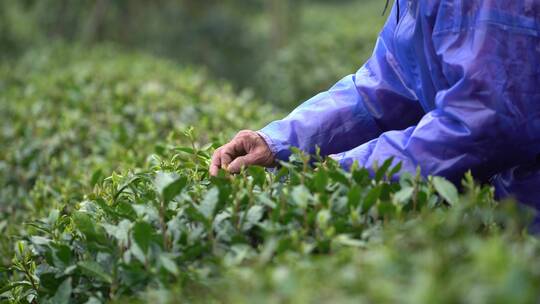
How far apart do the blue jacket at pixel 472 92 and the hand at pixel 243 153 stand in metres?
0.35

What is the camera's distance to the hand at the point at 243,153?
2523 mm

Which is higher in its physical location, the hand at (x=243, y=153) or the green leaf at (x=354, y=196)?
the green leaf at (x=354, y=196)

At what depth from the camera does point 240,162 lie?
99.6 inches

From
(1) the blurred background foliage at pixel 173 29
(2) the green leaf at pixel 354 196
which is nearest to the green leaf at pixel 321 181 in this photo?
(2) the green leaf at pixel 354 196

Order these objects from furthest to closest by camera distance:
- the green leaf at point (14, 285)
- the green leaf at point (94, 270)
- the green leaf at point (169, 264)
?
the green leaf at point (14, 285), the green leaf at point (94, 270), the green leaf at point (169, 264)

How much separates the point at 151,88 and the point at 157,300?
4.43m

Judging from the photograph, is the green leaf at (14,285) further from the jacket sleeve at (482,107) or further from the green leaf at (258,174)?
the jacket sleeve at (482,107)

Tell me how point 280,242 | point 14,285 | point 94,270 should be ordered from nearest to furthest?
point 280,242 → point 94,270 → point 14,285

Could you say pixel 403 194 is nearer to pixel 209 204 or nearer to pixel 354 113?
pixel 209 204

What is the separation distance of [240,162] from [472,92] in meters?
0.86

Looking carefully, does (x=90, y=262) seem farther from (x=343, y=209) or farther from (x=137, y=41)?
(x=137, y=41)

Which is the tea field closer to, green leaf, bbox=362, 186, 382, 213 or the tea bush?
green leaf, bbox=362, 186, 382, 213

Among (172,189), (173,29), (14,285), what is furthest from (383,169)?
(173,29)

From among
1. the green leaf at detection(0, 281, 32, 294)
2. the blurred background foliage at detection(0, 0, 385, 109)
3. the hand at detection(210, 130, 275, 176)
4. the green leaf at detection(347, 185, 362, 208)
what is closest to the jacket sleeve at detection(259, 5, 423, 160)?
the hand at detection(210, 130, 275, 176)
